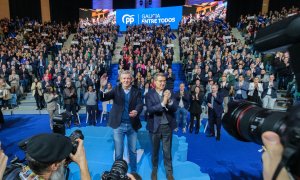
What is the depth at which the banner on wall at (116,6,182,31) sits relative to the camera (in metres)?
21.8

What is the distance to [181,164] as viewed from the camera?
529 centimetres

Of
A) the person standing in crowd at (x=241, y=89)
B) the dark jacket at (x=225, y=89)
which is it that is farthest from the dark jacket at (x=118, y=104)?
the person standing in crowd at (x=241, y=89)

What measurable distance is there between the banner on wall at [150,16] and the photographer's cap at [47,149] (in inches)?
821

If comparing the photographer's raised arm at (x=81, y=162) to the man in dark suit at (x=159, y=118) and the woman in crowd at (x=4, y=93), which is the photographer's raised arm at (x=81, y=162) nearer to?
the man in dark suit at (x=159, y=118)

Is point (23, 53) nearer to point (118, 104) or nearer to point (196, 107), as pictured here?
point (196, 107)

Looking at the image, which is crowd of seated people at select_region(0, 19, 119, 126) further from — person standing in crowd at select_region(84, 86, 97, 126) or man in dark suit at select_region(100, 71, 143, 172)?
man in dark suit at select_region(100, 71, 143, 172)

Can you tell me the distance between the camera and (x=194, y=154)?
612cm

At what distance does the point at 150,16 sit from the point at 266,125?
2152cm

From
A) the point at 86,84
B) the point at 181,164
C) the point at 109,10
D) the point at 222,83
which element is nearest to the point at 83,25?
the point at 109,10

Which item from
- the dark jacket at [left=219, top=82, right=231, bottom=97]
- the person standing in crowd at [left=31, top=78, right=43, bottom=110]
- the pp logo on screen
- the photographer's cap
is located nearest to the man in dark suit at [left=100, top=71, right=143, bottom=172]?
the photographer's cap

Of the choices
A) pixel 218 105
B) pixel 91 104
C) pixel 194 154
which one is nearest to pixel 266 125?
pixel 194 154

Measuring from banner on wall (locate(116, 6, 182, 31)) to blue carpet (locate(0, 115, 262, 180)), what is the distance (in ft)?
51.1

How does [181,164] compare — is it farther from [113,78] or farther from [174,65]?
[174,65]

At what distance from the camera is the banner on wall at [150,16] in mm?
21766
